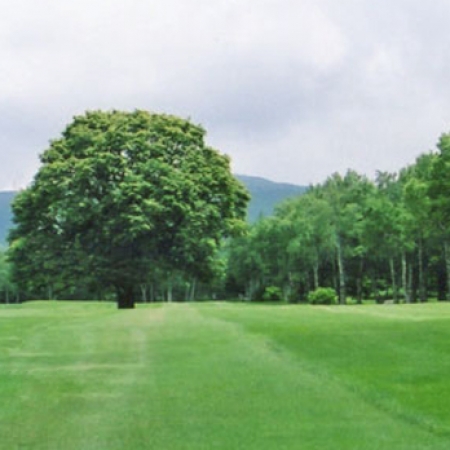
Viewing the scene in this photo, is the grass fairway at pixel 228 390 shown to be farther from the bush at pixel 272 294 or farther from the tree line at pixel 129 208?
the bush at pixel 272 294

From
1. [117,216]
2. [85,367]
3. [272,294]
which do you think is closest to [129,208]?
[117,216]

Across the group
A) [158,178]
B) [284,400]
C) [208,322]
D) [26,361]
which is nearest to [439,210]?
[158,178]

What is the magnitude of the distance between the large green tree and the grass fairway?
2523cm

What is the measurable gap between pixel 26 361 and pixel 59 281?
33.1m

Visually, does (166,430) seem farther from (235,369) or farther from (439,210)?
(439,210)

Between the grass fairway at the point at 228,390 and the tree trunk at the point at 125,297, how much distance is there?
88.7ft

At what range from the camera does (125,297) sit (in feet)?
178

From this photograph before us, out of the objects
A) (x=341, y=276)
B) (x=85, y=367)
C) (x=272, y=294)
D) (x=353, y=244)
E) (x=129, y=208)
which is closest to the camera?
(x=85, y=367)

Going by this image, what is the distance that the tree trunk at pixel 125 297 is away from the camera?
54.0m

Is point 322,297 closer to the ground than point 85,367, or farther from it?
farther from it

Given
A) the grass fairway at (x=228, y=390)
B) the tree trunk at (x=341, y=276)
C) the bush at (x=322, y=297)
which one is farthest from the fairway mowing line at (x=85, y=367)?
the tree trunk at (x=341, y=276)

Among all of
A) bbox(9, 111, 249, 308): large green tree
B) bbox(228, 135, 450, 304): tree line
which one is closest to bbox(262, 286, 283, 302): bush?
bbox(228, 135, 450, 304): tree line

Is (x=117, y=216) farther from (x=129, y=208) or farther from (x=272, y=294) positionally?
(x=272, y=294)

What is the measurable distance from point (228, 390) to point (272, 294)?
94.9 metres
